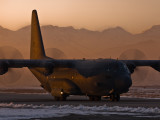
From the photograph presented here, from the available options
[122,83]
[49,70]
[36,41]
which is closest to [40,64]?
[49,70]

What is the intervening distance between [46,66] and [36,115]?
17.2 meters

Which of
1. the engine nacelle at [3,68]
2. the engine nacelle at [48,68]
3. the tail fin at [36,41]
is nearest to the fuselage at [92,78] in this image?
the engine nacelle at [48,68]

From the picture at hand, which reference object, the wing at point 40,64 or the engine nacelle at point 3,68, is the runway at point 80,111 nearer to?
the engine nacelle at point 3,68

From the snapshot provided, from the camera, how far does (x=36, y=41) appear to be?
46.8 metres

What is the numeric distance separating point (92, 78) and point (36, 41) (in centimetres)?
1298

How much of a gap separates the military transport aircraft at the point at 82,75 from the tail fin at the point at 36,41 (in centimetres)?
348

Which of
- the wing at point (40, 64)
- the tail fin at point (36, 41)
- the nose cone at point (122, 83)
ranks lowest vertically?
the nose cone at point (122, 83)

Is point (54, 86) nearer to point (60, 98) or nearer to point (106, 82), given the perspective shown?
point (60, 98)

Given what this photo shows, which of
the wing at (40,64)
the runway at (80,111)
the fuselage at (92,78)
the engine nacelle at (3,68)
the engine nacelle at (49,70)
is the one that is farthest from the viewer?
the engine nacelle at (49,70)

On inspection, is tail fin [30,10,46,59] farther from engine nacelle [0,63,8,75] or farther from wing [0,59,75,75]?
engine nacelle [0,63,8,75]

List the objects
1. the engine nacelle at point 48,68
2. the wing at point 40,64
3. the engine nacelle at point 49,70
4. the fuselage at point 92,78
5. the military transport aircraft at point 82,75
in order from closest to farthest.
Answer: the fuselage at point 92,78 → the military transport aircraft at point 82,75 → the wing at point 40,64 → the engine nacelle at point 48,68 → the engine nacelle at point 49,70

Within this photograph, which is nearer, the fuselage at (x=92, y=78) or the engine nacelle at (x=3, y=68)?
the fuselage at (x=92, y=78)

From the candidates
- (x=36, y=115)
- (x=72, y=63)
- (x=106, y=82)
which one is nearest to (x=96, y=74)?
(x=106, y=82)

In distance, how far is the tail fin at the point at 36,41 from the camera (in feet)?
151
